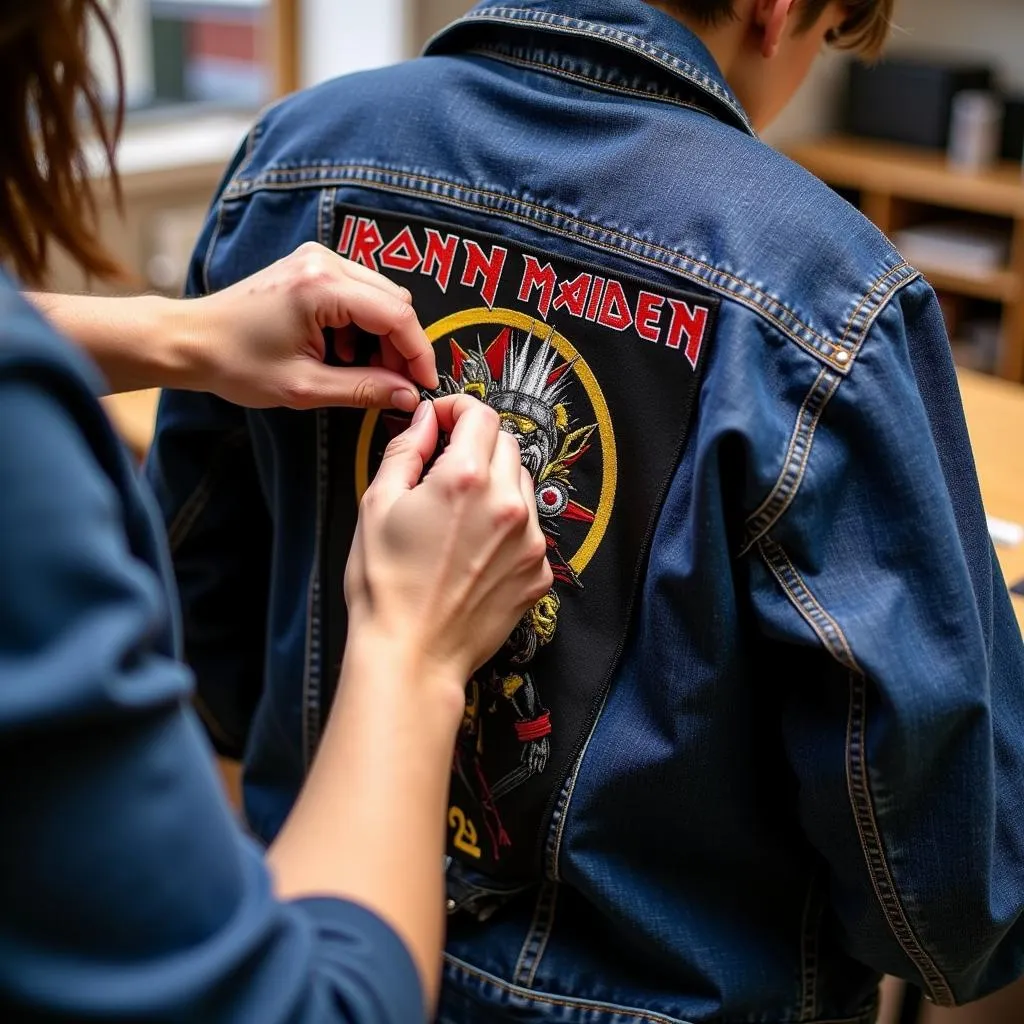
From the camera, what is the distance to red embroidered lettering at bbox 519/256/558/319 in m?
0.86

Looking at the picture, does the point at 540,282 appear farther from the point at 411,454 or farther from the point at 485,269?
the point at 411,454

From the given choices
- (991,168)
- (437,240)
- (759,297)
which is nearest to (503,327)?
(437,240)

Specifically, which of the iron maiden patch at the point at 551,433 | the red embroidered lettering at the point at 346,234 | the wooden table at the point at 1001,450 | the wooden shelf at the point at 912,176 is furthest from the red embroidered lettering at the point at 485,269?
the wooden shelf at the point at 912,176

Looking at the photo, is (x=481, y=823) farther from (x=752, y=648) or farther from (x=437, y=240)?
(x=437, y=240)

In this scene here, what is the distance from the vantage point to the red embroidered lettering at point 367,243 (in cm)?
94

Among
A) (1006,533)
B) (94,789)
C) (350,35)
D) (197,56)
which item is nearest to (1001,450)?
(1006,533)

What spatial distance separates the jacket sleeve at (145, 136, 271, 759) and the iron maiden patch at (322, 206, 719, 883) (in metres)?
0.18

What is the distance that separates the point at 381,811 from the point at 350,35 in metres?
2.48

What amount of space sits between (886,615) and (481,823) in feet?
1.13

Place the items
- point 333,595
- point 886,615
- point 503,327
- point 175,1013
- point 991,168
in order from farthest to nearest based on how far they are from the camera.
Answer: point 991,168 → point 333,595 → point 503,327 → point 886,615 → point 175,1013

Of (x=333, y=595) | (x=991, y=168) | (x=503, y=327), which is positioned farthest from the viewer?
(x=991, y=168)

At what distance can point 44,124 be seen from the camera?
660 millimetres

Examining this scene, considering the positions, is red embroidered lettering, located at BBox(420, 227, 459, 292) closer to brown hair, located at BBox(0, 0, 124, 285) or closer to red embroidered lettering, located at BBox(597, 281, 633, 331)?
red embroidered lettering, located at BBox(597, 281, 633, 331)

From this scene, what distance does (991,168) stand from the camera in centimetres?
303
